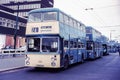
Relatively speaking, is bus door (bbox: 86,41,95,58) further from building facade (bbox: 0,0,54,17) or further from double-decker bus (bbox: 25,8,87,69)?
building facade (bbox: 0,0,54,17)

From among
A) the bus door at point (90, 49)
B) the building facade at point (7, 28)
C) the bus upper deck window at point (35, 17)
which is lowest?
the bus door at point (90, 49)

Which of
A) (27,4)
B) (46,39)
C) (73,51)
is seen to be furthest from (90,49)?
(27,4)

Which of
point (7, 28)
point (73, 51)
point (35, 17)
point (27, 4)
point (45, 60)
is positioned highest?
point (27, 4)

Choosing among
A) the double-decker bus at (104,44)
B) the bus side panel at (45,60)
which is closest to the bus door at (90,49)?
the double-decker bus at (104,44)

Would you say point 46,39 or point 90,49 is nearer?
point 46,39

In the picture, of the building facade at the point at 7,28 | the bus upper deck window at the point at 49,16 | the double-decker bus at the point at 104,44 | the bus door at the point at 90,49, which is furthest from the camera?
the building facade at the point at 7,28

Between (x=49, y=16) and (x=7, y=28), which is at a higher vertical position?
(x=7, y=28)

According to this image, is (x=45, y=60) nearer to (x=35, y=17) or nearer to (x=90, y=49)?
(x=35, y=17)

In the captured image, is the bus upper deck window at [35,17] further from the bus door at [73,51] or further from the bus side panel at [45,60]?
the bus door at [73,51]

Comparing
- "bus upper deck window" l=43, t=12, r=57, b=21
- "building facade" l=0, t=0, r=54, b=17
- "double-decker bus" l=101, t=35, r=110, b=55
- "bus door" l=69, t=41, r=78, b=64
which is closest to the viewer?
"bus upper deck window" l=43, t=12, r=57, b=21

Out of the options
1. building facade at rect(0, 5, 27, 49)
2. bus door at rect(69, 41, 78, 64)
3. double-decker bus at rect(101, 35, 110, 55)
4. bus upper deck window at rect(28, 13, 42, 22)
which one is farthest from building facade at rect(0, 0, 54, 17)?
bus upper deck window at rect(28, 13, 42, 22)

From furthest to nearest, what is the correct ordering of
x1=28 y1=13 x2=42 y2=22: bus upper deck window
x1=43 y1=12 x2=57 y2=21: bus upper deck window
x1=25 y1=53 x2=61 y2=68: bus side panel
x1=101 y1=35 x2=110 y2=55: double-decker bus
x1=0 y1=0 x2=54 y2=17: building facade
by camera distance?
x1=0 y1=0 x2=54 y2=17: building facade, x1=101 y1=35 x2=110 y2=55: double-decker bus, x1=28 y1=13 x2=42 y2=22: bus upper deck window, x1=43 y1=12 x2=57 y2=21: bus upper deck window, x1=25 y1=53 x2=61 y2=68: bus side panel

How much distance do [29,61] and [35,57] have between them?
0.47 metres

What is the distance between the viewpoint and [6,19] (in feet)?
179
